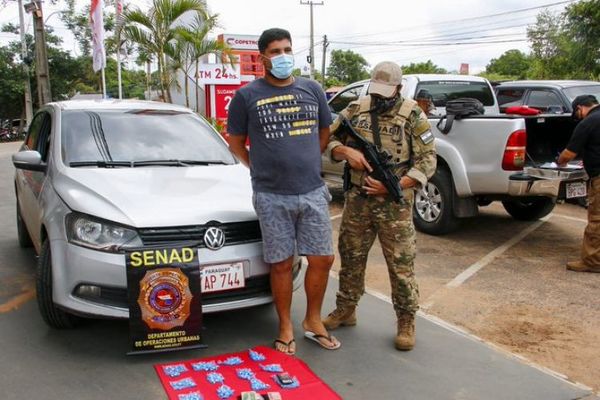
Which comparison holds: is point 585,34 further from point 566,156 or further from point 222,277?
point 222,277

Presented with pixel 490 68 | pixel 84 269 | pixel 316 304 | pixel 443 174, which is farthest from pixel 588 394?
pixel 490 68

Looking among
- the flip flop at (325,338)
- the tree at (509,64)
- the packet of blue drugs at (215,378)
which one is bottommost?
the flip flop at (325,338)

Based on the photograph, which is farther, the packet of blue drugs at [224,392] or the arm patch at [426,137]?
the arm patch at [426,137]

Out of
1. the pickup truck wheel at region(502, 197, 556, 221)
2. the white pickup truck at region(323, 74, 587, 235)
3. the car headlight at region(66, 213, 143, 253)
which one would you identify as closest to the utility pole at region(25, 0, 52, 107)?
the white pickup truck at region(323, 74, 587, 235)

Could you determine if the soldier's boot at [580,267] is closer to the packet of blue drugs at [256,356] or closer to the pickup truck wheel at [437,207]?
the pickup truck wheel at [437,207]

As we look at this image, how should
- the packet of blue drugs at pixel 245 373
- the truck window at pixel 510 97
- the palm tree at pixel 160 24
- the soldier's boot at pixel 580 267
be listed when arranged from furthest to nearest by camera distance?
the palm tree at pixel 160 24 < the truck window at pixel 510 97 < the soldier's boot at pixel 580 267 < the packet of blue drugs at pixel 245 373

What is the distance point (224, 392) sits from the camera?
2.98 metres

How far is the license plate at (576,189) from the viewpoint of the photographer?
222 inches

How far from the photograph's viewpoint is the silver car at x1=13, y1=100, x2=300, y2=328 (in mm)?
3248

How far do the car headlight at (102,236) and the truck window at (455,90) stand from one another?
477 cm

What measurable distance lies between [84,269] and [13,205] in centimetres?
609

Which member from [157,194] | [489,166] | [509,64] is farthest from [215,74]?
[509,64]

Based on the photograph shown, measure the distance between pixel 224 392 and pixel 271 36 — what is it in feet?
6.57

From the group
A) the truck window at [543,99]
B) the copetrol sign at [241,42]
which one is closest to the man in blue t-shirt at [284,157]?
the truck window at [543,99]
